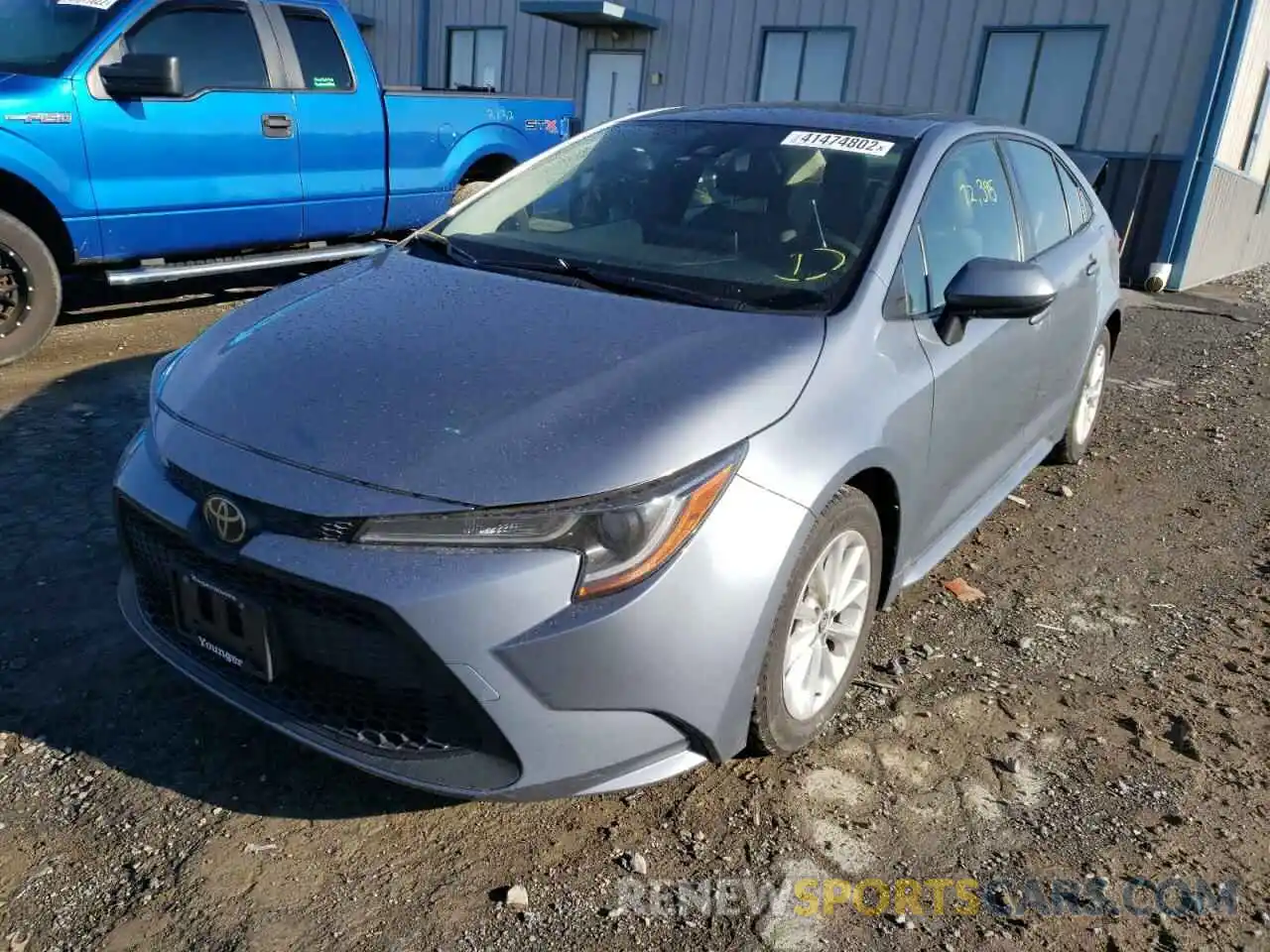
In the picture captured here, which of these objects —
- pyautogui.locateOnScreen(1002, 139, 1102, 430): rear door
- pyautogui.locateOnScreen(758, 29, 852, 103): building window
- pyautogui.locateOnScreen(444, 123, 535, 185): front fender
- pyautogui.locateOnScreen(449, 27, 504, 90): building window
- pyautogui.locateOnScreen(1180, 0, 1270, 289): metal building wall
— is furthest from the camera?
pyautogui.locateOnScreen(449, 27, 504, 90): building window

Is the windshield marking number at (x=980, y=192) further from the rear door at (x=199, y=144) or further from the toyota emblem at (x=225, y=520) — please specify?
the rear door at (x=199, y=144)

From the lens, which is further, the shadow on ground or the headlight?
the shadow on ground

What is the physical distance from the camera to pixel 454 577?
6.40 ft

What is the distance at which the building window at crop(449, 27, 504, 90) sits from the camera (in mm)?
16109

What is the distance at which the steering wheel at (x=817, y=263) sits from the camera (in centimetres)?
280

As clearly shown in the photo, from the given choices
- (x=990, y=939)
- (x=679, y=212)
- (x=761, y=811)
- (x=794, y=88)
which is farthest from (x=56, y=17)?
(x=794, y=88)

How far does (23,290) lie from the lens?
5344 millimetres

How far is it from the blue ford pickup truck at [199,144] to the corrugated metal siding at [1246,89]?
27.9 ft

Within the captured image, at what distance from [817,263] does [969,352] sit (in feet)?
1.94

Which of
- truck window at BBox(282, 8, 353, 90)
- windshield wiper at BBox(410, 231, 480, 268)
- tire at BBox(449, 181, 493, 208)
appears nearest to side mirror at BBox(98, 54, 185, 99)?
truck window at BBox(282, 8, 353, 90)

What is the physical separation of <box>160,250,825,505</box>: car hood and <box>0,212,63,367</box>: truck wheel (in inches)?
127

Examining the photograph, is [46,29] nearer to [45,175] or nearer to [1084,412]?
[45,175]

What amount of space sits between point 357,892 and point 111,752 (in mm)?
842

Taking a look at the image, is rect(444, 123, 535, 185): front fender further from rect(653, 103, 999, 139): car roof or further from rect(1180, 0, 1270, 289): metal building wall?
rect(1180, 0, 1270, 289): metal building wall
